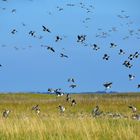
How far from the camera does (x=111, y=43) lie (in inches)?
936

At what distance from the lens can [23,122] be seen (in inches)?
803

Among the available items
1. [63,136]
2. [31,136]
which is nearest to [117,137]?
[63,136]

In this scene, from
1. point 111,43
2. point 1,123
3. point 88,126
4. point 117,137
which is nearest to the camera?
point 117,137

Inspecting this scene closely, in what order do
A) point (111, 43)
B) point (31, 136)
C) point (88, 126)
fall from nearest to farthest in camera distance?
point (31, 136), point (88, 126), point (111, 43)

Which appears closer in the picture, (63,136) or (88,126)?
(63,136)

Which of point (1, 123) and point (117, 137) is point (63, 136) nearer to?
point (117, 137)

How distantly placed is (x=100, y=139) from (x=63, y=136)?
116 cm

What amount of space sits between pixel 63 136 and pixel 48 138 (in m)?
0.53

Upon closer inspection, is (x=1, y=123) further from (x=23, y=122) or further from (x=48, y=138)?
(x=48, y=138)

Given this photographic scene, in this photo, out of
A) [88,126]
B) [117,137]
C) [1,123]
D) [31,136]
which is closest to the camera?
[117,137]

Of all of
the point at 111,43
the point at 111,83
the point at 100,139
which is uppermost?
the point at 111,43

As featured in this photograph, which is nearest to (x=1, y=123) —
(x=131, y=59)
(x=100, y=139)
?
(x=100, y=139)

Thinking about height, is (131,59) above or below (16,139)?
above

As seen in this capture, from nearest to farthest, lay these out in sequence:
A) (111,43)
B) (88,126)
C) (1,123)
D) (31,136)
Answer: (31,136), (88,126), (1,123), (111,43)
